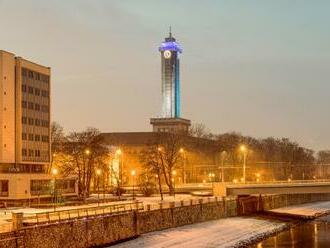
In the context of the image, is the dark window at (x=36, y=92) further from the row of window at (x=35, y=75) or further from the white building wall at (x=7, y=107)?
the white building wall at (x=7, y=107)

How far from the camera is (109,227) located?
69.1 metres

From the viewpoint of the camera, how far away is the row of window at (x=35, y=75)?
119938 millimetres

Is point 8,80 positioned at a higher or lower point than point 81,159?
higher

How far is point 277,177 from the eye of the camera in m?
177

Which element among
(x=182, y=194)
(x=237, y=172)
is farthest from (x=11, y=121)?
(x=237, y=172)

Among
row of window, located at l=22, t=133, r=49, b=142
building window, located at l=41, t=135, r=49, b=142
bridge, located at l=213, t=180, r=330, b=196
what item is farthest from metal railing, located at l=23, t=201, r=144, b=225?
building window, located at l=41, t=135, r=49, b=142

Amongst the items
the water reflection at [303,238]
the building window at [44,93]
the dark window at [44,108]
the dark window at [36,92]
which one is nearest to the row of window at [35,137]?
the dark window at [44,108]

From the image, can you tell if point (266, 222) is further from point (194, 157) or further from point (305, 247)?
point (194, 157)

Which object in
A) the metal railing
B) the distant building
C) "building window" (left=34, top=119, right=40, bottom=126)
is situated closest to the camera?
the metal railing

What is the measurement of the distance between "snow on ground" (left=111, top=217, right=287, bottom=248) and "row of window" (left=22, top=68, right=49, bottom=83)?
136 ft

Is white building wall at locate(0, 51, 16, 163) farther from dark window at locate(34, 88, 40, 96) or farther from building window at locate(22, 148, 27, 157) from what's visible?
dark window at locate(34, 88, 40, 96)

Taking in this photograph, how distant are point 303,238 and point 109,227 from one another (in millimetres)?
23613

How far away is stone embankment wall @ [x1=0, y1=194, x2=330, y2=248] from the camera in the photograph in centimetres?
5544

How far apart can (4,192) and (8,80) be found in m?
18.1
